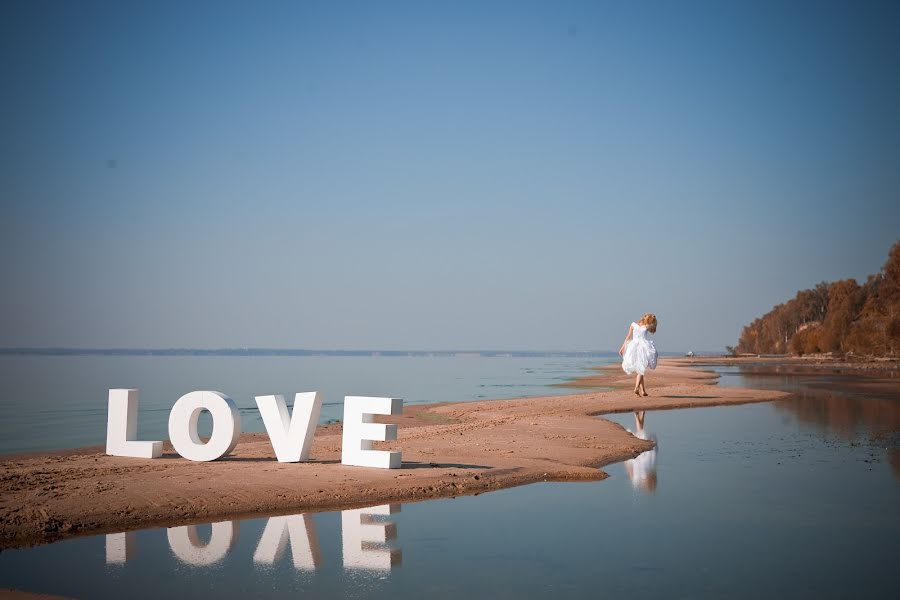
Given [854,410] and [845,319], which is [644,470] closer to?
[854,410]

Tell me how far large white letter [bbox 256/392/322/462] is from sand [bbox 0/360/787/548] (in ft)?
0.83

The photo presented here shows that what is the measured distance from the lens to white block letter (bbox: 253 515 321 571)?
8.05 meters

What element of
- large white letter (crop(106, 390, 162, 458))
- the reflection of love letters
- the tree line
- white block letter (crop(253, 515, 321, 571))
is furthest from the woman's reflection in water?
the tree line

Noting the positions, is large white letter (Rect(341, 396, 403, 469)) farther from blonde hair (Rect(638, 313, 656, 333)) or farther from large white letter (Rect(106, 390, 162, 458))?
blonde hair (Rect(638, 313, 656, 333))

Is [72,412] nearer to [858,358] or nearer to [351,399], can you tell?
[351,399]

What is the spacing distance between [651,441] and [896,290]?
2827 inches

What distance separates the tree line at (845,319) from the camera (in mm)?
78375

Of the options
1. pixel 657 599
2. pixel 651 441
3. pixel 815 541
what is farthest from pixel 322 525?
pixel 651 441

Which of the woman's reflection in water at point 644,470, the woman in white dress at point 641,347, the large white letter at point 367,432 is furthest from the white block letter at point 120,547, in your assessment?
the woman in white dress at point 641,347

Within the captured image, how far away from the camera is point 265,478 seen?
11758 mm

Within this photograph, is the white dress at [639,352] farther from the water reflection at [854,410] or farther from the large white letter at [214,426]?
the large white letter at [214,426]

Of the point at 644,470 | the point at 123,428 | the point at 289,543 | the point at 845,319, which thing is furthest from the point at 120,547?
the point at 845,319

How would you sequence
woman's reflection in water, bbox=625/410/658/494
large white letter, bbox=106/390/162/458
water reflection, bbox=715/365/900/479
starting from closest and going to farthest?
1. woman's reflection in water, bbox=625/410/658/494
2. large white letter, bbox=106/390/162/458
3. water reflection, bbox=715/365/900/479

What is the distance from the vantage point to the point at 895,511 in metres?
10.3
